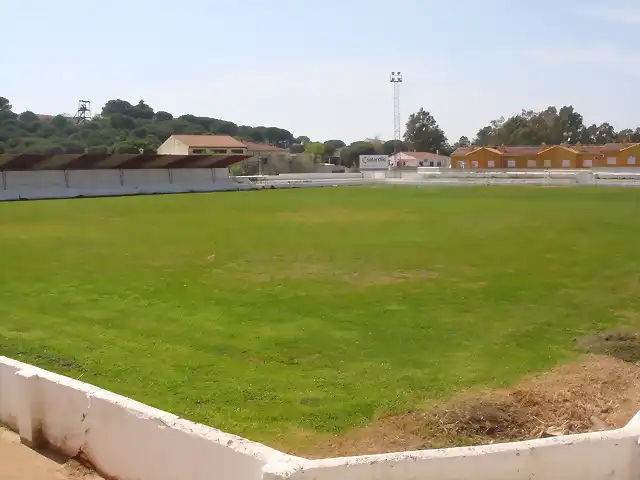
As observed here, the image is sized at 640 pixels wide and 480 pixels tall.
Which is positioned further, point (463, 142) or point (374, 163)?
point (463, 142)

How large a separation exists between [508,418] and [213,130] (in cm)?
14131

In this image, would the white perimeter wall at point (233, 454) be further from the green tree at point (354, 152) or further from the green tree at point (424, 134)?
the green tree at point (424, 134)

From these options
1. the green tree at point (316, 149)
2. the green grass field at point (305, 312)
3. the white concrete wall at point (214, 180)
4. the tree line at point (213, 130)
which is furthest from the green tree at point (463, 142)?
the green grass field at point (305, 312)

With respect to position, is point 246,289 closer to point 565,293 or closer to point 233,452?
point 565,293

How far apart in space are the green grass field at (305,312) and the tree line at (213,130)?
6733 cm

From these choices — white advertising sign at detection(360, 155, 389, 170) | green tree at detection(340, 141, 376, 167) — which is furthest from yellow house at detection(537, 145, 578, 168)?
green tree at detection(340, 141, 376, 167)

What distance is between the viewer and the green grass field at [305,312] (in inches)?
235

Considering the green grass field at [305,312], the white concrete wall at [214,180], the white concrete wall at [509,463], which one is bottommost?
the green grass field at [305,312]

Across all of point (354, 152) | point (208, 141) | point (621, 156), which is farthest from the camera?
point (354, 152)

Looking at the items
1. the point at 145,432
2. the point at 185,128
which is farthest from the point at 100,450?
the point at 185,128

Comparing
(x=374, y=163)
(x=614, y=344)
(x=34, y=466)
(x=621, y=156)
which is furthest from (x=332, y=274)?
(x=374, y=163)

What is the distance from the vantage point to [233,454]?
12.1 feet

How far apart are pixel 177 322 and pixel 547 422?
5099 mm

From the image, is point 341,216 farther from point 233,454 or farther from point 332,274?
point 233,454
